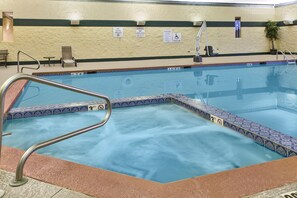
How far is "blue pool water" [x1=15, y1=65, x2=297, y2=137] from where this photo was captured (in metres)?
5.19

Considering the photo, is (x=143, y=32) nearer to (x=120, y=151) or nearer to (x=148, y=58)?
(x=148, y=58)

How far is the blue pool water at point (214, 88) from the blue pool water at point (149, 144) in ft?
3.62

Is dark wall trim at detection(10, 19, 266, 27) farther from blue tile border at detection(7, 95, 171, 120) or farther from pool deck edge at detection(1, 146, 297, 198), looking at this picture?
pool deck edge at detection(1, 146, 297, 198)

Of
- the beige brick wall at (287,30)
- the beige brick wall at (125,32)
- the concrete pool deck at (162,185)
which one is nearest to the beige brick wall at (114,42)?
the beige brick wall at (125,32)

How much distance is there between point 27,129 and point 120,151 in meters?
1.58

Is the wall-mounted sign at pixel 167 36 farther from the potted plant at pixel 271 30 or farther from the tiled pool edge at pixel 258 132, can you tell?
the tiled pool edge at pixel 258 132

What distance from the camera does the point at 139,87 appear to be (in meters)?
7.36

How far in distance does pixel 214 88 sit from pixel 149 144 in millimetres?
4012

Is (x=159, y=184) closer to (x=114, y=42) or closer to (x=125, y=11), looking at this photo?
(x=114, y=42)

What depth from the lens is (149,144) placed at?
12.1ft

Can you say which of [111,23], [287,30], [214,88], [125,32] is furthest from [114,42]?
[287,30]

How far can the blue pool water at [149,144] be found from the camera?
307 cm

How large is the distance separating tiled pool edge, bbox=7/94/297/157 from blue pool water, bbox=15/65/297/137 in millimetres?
790

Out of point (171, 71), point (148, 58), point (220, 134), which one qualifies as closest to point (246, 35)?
point (148, 58)
